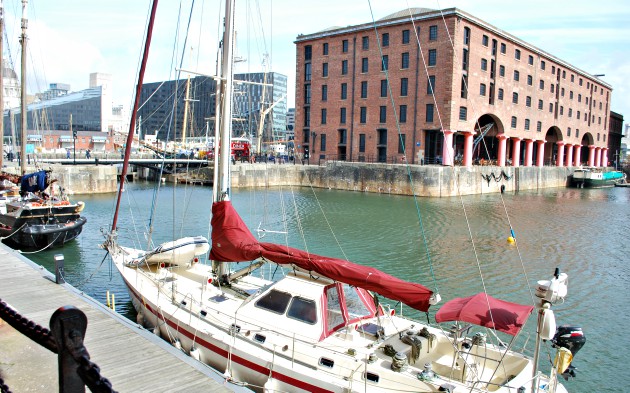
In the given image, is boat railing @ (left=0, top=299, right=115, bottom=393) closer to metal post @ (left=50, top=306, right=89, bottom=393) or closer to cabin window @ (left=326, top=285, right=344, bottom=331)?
metal post @ (left=50, top=306, right=89, bottom=393)

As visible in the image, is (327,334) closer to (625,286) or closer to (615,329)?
(615,329)

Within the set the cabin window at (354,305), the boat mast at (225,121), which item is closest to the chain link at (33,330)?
the cabin window at (354,305)

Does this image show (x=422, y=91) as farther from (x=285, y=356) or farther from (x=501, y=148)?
(x=285, y=356)

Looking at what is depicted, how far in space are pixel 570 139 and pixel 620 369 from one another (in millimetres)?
79542

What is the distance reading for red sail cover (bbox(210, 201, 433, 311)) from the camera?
9461mm

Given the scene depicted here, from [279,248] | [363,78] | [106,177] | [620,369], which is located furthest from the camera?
[363,78]

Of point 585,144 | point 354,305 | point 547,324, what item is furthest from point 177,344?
point 585,144

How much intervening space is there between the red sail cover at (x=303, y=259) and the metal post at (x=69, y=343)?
24.1 ft

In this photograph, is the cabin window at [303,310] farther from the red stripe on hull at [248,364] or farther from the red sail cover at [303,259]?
the red stripe on hull at [248,364]

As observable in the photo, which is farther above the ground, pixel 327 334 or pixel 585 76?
pixel 585 76

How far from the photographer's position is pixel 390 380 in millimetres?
8672

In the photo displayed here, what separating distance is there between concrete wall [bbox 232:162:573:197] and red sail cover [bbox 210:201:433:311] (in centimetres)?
3600

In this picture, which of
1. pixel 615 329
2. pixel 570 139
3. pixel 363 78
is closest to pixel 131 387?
pixel 615 329

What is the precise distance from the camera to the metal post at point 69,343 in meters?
2.70
